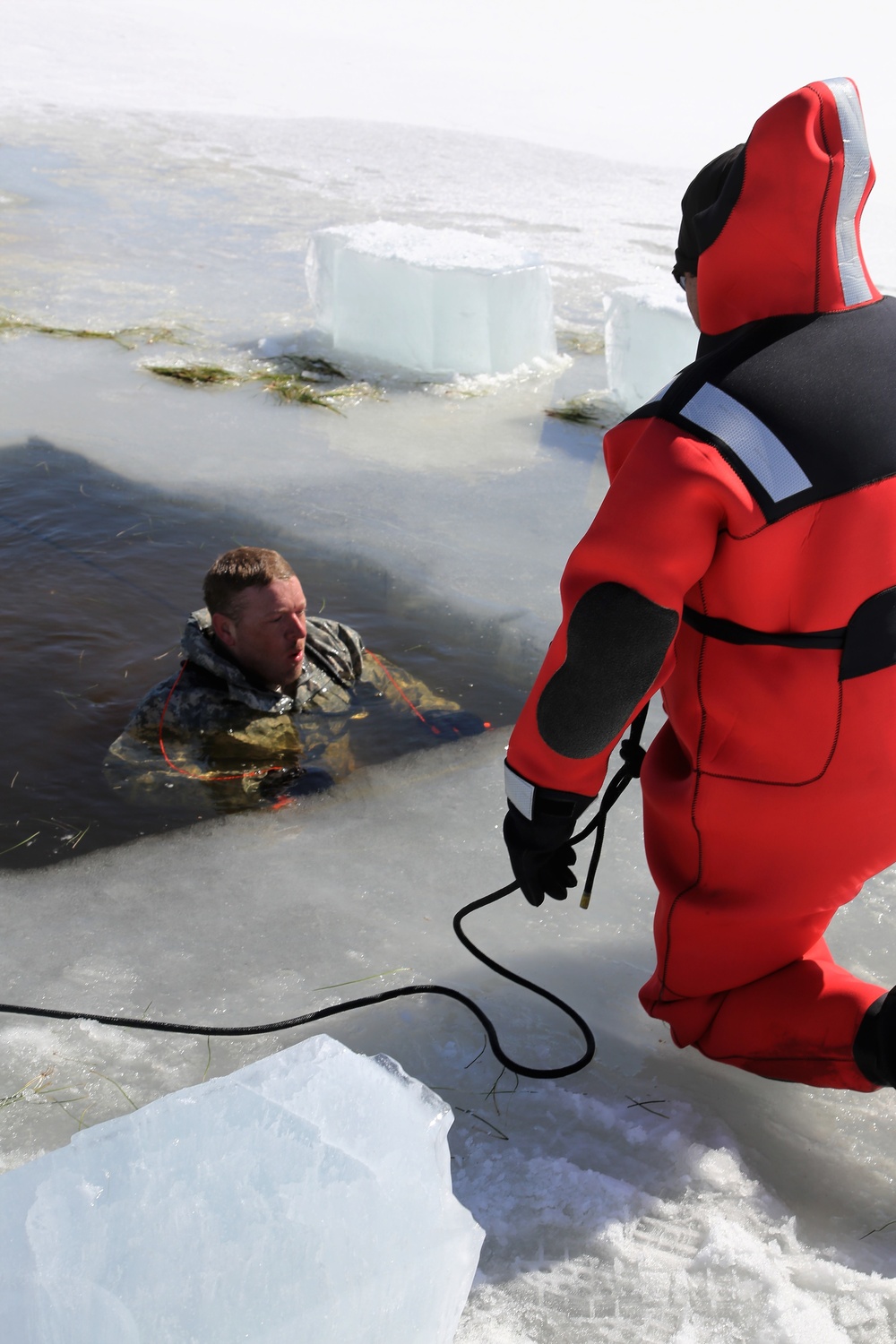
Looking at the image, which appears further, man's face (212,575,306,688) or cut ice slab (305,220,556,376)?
cut ice slab (305,220,556,376)

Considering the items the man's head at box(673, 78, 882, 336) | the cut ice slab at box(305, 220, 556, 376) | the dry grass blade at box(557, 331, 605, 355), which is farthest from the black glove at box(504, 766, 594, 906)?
the dry grass blade at box(557, 331, 605, 355)

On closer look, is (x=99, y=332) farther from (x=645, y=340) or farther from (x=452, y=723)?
(x=452, y=723)

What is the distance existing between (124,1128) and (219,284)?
22.5 feet

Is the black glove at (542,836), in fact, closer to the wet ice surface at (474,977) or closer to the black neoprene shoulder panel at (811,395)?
the wet ice surface at (474,977)

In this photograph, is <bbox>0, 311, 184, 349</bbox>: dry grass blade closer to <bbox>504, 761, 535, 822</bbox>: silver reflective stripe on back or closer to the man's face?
the man's face

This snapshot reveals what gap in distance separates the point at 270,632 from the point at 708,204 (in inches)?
74.0

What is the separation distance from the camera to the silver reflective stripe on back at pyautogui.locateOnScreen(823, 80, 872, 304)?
158 centimetres

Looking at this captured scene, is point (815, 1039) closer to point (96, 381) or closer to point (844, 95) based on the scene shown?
point (844, 95)

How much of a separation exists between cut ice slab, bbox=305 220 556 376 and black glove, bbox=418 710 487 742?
3182mm

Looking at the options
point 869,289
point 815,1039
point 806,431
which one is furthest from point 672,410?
point 815,1039

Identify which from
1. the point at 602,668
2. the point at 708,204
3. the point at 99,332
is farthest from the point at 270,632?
the point at 99,332

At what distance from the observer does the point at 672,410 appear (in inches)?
63.7

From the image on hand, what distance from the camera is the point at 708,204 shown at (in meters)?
1.76

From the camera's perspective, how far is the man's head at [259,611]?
10.5ft
